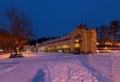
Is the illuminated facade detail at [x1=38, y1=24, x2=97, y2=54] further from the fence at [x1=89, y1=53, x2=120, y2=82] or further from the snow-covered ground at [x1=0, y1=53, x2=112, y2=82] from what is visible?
the snow-covered ground at [x1=0, y1=53, x2=112, y2=82]

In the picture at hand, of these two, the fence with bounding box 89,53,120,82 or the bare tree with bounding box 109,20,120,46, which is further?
the bare tree with bounding box 109,20,120,46

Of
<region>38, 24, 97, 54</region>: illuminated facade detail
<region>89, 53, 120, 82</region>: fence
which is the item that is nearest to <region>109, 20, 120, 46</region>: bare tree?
<region>38, 24, 97, 54</region>: illuminated facade detail

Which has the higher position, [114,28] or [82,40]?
[114,28]

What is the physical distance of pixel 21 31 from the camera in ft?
209

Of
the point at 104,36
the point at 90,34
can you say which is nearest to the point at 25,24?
the point at 90,34

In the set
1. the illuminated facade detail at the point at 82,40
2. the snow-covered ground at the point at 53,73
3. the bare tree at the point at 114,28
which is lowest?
the snow-covered ground at the point at 53,73

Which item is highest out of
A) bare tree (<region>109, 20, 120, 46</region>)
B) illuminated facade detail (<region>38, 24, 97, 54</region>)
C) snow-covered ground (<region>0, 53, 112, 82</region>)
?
bare tree (<region>109, 20, 120, 46</region>)

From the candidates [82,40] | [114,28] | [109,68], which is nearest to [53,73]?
[109,68]

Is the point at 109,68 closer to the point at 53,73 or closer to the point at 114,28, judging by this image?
the point at 53,73

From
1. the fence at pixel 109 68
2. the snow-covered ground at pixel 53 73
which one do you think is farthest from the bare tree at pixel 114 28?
the snow-covered ground at pixel 53 73

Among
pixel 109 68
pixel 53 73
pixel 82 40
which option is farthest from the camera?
pixel 82 40

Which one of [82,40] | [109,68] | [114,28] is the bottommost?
[109,68]

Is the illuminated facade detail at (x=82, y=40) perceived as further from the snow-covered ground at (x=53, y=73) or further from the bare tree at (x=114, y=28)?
the snow-covered ground at (x=53, y=73)

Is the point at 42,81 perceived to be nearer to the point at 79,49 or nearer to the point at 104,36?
the point at 79,49
